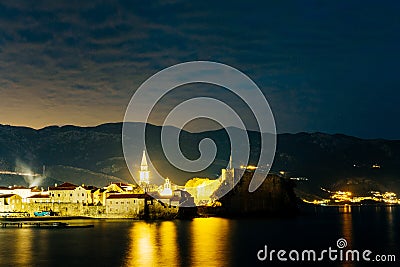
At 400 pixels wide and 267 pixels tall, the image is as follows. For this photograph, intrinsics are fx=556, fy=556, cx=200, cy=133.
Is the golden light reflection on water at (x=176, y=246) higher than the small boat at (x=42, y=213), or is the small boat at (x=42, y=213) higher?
the small boat at (x=42, y=213)

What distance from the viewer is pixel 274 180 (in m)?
122

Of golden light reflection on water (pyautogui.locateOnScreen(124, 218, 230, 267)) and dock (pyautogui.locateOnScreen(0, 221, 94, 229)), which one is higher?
dock (pyautogui.locateOnScreen(0, 221, 94, 229))

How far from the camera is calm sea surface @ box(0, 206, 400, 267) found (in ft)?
159

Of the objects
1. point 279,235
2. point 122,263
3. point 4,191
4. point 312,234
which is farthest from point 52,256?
point 4,191

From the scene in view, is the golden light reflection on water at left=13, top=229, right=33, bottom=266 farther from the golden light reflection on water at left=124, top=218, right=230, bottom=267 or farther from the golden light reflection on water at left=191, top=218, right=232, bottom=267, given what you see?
the golden light reflection on water at left=191, top=218, right=232, bottom=267

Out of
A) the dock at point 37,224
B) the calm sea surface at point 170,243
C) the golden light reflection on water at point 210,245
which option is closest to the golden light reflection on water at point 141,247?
the calm sea surface at point 170,243

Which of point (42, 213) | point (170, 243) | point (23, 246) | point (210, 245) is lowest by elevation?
point (210, 245)

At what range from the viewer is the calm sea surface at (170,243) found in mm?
48366

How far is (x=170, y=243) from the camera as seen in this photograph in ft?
196

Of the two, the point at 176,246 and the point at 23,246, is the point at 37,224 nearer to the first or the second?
the point at 23,246

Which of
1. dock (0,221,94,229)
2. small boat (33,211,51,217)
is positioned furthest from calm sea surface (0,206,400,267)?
small boat (33,211,51,217)

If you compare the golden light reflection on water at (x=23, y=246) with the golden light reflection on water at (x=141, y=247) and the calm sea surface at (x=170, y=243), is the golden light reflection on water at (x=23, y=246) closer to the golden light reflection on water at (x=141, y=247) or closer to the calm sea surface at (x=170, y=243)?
the calm sea surface at (x=170, y=243)

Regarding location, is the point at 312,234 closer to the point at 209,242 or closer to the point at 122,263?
the point at 209,242

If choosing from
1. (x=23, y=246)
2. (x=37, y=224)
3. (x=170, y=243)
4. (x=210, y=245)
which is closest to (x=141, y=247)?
(x=170, y=243)
